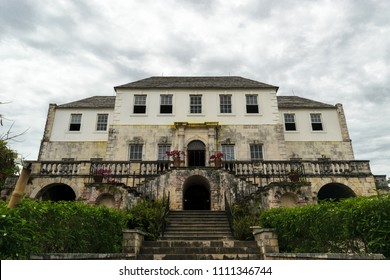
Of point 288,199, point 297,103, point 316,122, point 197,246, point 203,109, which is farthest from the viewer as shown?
point 297,103

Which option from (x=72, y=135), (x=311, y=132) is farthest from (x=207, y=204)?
(x=72, y=135)

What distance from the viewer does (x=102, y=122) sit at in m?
25.5

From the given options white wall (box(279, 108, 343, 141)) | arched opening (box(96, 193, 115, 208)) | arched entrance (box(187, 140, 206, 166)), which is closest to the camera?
arched opening (box(96, 193, 115, 208))

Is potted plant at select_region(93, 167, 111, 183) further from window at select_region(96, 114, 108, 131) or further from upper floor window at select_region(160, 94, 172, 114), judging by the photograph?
window at select_region(96, 114, 108, 131)

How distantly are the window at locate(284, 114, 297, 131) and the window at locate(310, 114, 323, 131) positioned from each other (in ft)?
5.54

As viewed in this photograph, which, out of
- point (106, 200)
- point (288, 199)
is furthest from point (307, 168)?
point (106, 200)

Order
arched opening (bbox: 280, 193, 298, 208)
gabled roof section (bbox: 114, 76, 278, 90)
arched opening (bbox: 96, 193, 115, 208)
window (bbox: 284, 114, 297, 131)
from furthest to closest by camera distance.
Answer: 1. window (bbox: 284, 114, 297, 131)
2. gabled roof section (bbox: 114, 76, 278, 90)
3. arched opening (bbox: 96, 193, 115, 208)
4. arched opening (bbox: 280, 193, 298, 208)

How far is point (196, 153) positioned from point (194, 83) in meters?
7.12

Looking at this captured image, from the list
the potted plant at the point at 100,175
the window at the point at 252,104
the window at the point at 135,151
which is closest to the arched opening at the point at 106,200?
the potted plant at the point at 100,175

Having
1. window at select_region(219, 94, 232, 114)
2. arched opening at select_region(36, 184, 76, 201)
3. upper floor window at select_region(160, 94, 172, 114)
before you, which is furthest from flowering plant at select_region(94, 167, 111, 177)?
window at select_region(219, 94, 232, 114)

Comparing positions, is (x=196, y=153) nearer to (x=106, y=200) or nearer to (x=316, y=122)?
(x=106, y=200)

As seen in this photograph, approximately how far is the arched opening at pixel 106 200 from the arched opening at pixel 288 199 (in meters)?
9.58

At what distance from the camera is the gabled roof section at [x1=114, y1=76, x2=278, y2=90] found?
24172 mm

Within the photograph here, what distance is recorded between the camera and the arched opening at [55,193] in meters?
16.8
